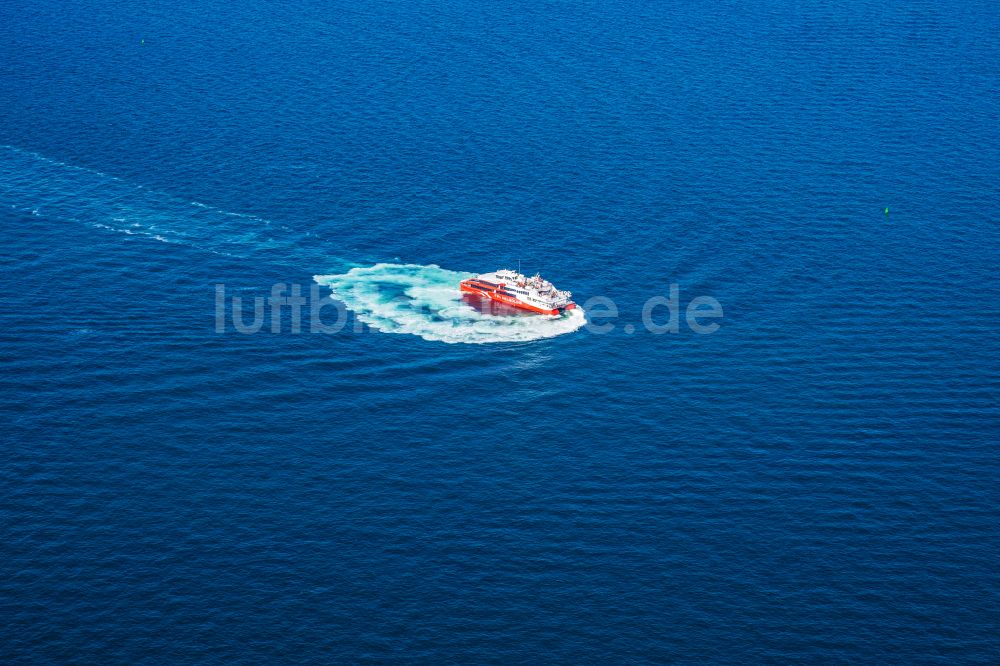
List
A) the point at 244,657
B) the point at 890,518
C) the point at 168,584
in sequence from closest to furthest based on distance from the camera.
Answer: the point at 244,657, the point at 168,584, the point at 890,518

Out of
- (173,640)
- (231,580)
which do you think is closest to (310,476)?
(231,580)

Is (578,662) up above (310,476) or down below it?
below

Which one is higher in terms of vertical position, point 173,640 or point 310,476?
point 310,476

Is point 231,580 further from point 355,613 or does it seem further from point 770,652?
point 770,652

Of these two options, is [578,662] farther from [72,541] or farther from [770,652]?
[72,541]

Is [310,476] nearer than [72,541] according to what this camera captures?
No

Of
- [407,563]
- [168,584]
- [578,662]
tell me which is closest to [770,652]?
[578,662]

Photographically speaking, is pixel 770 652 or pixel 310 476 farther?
pixel 310 476

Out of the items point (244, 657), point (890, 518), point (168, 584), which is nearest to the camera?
point (244, 657)
